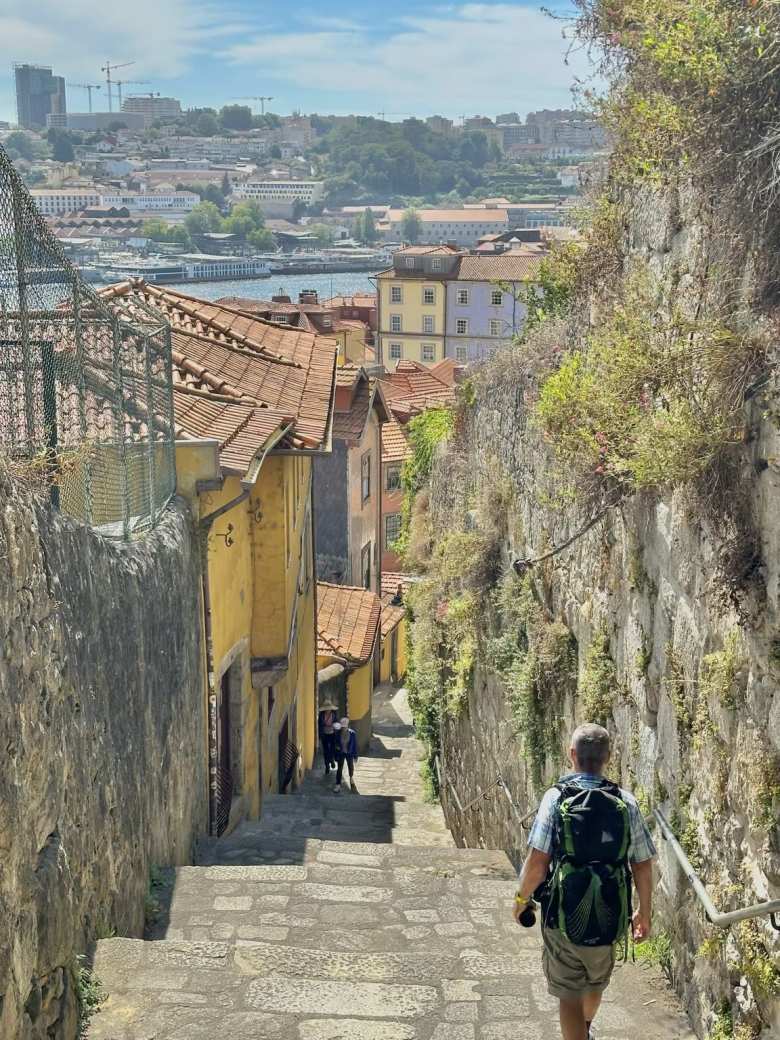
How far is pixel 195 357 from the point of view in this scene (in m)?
14.5

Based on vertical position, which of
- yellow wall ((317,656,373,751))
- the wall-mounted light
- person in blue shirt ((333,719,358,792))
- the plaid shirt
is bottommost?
→ yellow wall ((317,656,373,751))

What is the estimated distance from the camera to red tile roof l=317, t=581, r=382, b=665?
2288cm

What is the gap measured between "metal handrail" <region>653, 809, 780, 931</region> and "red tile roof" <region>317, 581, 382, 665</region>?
1692 cm

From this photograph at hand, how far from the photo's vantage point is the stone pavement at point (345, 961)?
5.70 meters

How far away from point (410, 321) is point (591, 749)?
235 feet

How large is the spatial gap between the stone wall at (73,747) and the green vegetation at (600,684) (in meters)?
2.87

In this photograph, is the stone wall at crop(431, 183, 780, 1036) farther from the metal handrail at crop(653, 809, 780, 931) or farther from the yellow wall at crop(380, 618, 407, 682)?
the yellow wall at crop(380, 618, 407, 682)

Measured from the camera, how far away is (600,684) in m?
7.50

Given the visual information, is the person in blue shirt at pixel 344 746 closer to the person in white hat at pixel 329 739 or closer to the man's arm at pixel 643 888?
the person in white hat at pixel 329 739

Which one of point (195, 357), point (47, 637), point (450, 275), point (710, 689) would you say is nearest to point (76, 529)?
point (47, 637)

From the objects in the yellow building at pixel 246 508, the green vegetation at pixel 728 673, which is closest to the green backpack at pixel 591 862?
the green vegetation at pixel 728 673

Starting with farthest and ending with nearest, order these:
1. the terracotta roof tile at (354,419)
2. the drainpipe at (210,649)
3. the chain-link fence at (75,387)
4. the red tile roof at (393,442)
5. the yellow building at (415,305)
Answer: the yellow building at (415,305) → the red tile roof at (393,442) → the terracotta roof tile at (354,419) → the drainpipe at (210,649) → the chain-link fence at (75,387)

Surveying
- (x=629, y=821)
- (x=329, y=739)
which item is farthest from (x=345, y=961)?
(x=329, y=739)

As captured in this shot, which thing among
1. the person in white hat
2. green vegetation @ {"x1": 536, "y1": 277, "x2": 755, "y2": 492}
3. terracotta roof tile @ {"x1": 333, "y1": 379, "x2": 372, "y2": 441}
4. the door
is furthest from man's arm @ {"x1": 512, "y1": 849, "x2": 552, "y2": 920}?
terracotta roof tile @ {"x1": 333, "y1": 379, "x2": 372, "y2": 441}
